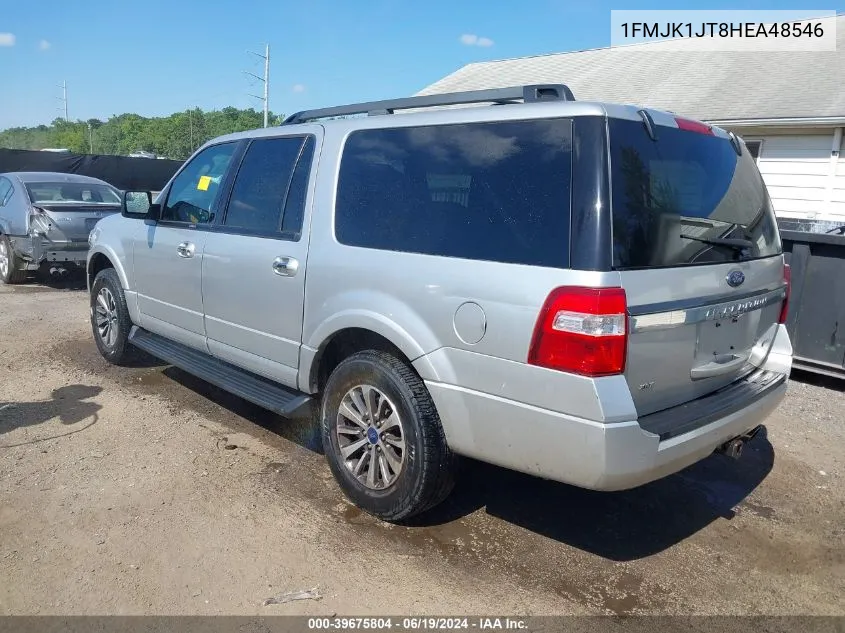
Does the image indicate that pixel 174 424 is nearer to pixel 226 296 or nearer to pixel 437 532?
pixel 226 296

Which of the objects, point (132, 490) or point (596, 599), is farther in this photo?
point (132, 490)

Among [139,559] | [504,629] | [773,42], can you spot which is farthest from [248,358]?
[773,42]

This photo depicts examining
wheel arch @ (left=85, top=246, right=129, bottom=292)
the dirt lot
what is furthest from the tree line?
the dirt lot

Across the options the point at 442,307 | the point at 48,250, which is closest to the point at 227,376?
the point at 442,307

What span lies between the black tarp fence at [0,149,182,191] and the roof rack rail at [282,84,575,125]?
15.9 meters

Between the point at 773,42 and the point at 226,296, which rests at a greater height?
the point at 773,42

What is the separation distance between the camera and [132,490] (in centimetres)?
380

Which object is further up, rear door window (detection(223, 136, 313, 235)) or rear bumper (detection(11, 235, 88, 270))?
rear door window (detection(223, 136, 313, 235))

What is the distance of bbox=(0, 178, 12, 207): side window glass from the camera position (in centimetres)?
1044

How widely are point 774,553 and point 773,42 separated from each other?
14556 mm

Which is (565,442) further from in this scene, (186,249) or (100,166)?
(100,166)

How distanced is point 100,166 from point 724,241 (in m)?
22.4

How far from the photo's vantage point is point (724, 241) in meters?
A: 3.16

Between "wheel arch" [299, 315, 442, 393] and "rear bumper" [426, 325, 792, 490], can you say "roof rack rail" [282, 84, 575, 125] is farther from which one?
"rear bumper" [426, 325, 792, 490]
